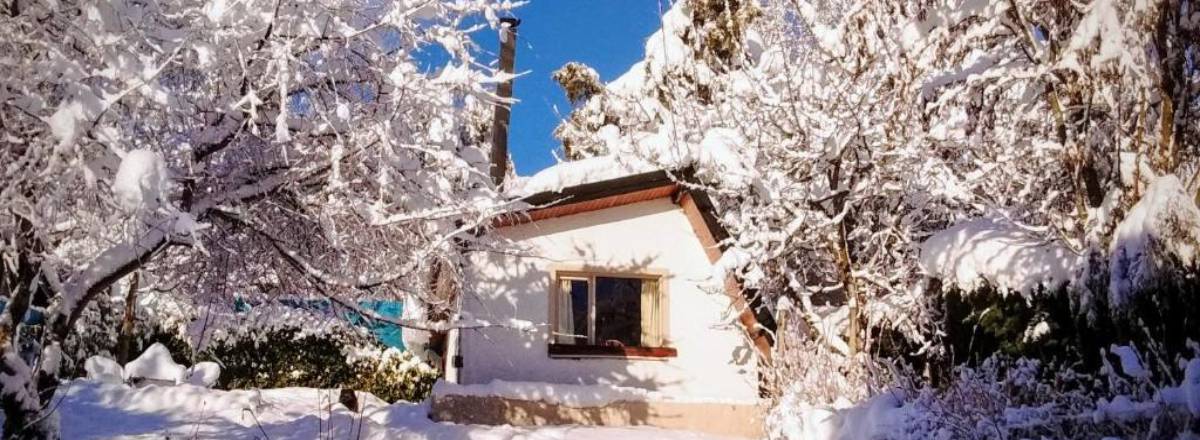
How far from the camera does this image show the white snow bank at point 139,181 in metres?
4.73

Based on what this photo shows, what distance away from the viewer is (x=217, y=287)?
8.11 m

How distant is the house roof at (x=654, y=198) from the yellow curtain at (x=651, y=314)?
3.11 feet

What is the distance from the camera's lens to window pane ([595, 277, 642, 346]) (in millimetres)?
12586

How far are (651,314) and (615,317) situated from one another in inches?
20.1

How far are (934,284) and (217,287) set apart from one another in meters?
7.93

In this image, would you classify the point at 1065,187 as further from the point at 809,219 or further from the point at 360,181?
the point at 360,181

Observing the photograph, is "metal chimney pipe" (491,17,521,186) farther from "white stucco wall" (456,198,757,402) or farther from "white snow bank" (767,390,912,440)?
"white snow bank" (767,390,912,440)

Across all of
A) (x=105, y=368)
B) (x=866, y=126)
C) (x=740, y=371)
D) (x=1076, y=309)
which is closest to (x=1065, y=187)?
(x=866, y=126)

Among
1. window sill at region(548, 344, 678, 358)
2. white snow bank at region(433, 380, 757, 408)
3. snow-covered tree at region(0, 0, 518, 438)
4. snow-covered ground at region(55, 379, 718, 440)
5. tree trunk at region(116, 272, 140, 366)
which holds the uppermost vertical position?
snow-covered tree at region(0, 0, 518, 438)

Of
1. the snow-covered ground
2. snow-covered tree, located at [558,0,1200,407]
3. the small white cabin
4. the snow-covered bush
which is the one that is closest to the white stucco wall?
the small white cabin

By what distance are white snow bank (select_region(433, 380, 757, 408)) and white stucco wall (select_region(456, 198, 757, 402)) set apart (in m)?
0.65

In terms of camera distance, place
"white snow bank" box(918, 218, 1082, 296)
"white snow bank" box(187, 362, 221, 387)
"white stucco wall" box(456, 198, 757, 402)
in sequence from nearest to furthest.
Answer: "white snow bank" box(918, 218, 1082, 296) → "white stucco wall" box(456, 198, 757, 402) → "white snow bank" box(187, 362, 221, 387)

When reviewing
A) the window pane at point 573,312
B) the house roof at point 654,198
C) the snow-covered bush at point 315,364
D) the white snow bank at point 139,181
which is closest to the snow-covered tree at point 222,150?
the white snow bank at point 139,181

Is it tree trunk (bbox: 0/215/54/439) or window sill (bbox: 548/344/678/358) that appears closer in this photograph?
tree trunk (bbox: 0/215/54/439)
